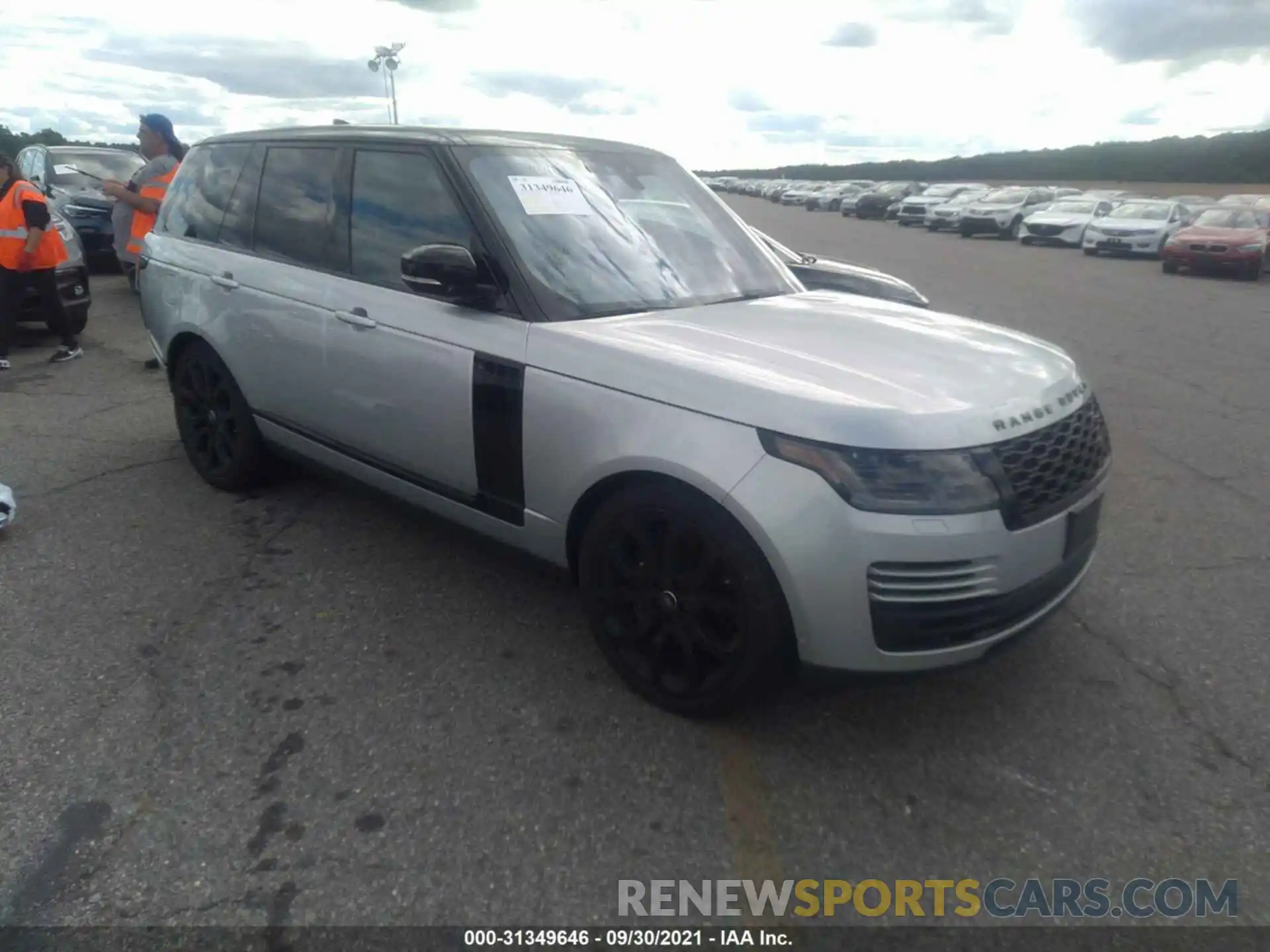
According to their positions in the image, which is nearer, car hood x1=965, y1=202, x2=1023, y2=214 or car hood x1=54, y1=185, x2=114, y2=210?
car hood x1=54, y1=185, x2=114, y2=210

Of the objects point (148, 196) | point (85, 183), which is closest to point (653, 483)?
point (148, 196)

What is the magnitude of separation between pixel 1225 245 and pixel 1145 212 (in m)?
5.04

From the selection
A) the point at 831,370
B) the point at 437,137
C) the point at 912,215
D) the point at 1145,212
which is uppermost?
the point at 437,137

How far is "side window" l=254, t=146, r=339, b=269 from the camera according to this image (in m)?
4.20

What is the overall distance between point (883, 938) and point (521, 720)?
4.29 feet

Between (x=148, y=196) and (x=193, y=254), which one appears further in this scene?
(x=148, y=196)

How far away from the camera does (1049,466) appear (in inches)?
113

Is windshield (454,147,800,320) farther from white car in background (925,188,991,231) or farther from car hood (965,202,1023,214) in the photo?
white car in background (925,188,991,231)

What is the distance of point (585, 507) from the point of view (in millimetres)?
3240

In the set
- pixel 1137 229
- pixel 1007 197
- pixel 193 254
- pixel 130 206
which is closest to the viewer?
pixel 193 254

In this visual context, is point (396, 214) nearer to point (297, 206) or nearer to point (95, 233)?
point (297, 206)

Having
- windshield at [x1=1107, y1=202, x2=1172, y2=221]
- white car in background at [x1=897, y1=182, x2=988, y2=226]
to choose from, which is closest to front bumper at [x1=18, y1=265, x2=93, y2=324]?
windshield at [x1=1107, y1=202, x2=1172, y2=221]

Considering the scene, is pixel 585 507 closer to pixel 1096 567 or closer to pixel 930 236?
pixel 1096 567

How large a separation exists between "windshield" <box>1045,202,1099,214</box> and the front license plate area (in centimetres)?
2650
